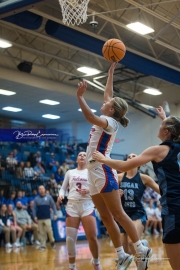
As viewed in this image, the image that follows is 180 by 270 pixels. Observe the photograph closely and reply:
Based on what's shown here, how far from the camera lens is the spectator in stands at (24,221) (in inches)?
620

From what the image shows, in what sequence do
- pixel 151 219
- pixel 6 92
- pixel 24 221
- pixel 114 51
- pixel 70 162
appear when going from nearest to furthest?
1. pixel 114 51
2. pixel 24 221
3. pixel 6 92
4. pixel 151 219
5. pixel 70 162

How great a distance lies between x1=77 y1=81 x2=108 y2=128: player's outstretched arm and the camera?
17.4 ft

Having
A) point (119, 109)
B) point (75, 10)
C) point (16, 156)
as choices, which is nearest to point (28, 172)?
point (16, 156)

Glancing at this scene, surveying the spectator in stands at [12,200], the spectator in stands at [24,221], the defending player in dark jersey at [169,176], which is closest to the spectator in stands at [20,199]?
the spectator in stands at [12,200]

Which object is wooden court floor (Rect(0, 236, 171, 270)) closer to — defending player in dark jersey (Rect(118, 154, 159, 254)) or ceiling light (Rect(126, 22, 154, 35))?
defending player in dark jersey (Rect(118, 154, 159, 254))

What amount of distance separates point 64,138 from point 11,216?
11.4m

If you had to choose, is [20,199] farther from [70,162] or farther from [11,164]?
[70,162]

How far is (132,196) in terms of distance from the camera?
754 cm

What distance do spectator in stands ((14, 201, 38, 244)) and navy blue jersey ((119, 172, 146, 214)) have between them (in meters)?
8.92

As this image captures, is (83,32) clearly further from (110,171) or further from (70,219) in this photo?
(110,171)

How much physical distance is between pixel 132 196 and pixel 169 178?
3.31 meters

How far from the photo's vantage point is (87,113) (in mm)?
5316

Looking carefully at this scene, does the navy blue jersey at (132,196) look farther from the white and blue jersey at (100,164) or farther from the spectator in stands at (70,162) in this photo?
the spectator in stands at (70,162)

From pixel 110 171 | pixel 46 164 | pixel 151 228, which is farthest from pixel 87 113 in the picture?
pixel 151 228
